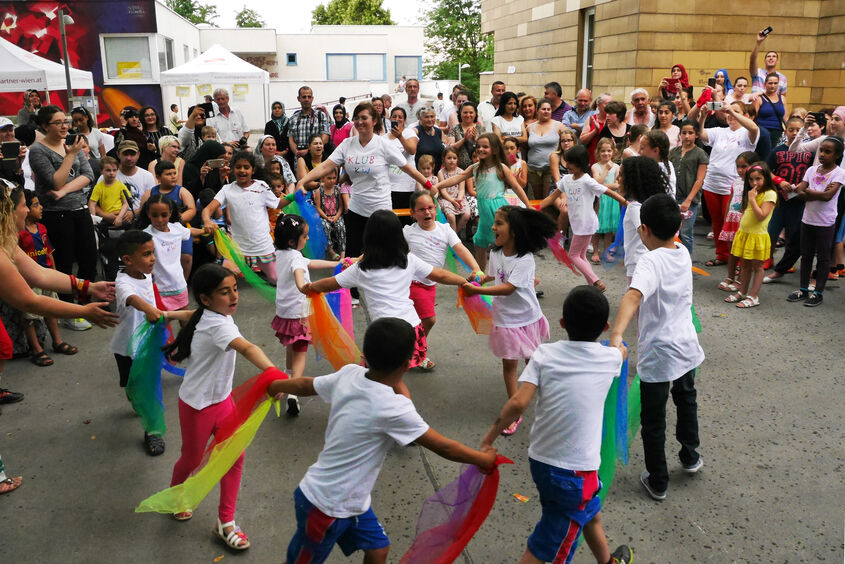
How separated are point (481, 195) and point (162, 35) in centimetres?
2509

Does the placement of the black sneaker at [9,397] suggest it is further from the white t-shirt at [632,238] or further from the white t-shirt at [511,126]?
the white t-shirt at [511,126]

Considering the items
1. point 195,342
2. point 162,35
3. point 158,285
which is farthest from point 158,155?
point 162,35

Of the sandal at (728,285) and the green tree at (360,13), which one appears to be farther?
the green tree at (360,13)

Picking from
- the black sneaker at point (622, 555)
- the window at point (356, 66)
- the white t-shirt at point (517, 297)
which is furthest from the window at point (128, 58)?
the black sneaker at point (622, 555)

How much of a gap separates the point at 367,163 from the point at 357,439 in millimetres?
4587

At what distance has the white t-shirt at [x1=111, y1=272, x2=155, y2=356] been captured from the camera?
175 inches

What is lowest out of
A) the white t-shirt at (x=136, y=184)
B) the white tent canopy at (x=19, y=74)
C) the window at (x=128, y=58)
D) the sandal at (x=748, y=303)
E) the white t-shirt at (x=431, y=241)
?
the sandal at (x=748, y=303)

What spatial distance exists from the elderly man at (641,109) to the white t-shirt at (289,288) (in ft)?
21.1

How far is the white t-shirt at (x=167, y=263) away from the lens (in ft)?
18.2

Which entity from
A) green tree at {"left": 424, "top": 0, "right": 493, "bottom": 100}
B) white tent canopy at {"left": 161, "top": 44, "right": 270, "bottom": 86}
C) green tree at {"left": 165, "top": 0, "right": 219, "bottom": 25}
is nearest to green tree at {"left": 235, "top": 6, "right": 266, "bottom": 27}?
green tree at {"left": 165, "top": 0, "right": 219, "bottom": 25}

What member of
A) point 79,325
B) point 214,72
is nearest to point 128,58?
point 214,72

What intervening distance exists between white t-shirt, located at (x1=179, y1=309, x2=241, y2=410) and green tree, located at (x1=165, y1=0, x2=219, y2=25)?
222 feet

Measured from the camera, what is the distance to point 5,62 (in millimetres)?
12766

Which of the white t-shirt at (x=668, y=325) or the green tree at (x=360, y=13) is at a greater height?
the green tree at (x=360, y=13)
